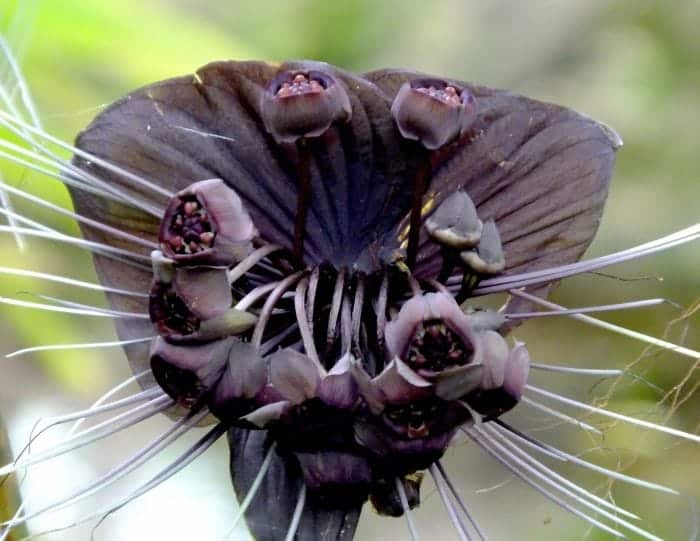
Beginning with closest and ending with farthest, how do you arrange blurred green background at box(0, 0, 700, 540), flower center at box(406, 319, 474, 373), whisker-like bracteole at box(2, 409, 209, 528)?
flower center at box(406, 319, 474, 373) < whisker-like bracteole at box(2, 409, 209, 528) < blurred green background at box(0, 0, 700, 540)

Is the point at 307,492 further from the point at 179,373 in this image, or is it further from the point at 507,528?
the point at 507,528

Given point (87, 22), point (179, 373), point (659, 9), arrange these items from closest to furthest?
point (179, 373) < point (87, 22) < point (659, 9)

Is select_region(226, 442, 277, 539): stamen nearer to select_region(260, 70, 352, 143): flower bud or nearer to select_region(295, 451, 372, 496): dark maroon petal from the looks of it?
select_region(295, 451, 372, 496): dark maroon petal

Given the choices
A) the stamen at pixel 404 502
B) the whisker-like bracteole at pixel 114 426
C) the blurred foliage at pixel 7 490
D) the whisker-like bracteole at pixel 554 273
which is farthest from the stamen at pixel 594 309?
the blurred foliage at pixel 7 490

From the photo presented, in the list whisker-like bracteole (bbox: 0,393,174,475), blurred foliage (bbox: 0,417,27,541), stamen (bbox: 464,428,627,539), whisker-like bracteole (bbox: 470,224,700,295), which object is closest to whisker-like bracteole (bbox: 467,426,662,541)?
stamen (bbox: 464,428,627,539)

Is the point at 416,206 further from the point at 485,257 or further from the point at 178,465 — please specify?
the point at 178,465

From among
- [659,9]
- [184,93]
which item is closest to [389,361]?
[184,93]
